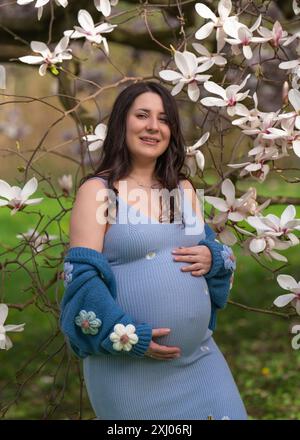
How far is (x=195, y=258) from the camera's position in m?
2.29

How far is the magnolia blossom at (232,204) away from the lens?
2471 millimetres

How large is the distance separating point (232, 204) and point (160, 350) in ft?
1.68

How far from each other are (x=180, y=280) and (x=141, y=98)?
49 centimetres

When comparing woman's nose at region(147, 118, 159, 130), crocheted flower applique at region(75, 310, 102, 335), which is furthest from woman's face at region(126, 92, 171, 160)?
crocheted flower applique at region(75, 310, 102, 335)

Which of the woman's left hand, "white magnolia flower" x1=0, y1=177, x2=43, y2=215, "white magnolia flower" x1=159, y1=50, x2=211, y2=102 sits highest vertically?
"white magnolia flower" x1=159, y1=50, x2=211, y2=102

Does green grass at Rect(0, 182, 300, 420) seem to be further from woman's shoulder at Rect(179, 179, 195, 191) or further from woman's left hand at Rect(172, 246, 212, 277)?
woman's left hand at Rect(172, 246, 212, 277)

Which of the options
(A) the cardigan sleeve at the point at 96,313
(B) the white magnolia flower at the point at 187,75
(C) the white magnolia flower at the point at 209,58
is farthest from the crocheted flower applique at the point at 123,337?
(C) the white magnolia flower at the point at 209,58

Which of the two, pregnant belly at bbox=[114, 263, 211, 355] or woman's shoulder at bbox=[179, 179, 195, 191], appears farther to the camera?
woman's shoulder at bbox=[179, 179, 195, 191]

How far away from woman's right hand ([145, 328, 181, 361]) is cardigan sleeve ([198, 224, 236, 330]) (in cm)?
22

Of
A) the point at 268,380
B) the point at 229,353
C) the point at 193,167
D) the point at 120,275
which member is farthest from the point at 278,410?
the point at 120,275

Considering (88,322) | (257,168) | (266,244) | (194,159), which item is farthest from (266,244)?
(88,322)

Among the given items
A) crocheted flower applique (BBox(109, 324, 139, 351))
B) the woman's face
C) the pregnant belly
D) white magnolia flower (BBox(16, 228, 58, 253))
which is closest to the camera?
crocheted flower applique (BBox(109, 324, 139, 351))

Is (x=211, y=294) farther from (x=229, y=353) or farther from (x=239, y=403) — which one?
(x=229, y=353)

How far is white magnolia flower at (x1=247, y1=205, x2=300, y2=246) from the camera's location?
233 centimetres
